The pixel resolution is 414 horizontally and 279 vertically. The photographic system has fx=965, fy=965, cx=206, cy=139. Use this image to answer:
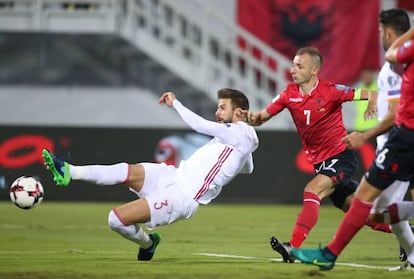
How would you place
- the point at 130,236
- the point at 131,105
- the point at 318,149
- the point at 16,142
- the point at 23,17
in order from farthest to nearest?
the point at 131,105
the point at 23,17
the point at 16,142
the point at 318,149
the point at 130,236

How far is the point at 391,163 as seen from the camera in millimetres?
7074

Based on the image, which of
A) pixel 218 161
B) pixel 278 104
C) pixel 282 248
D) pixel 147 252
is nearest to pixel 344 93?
pixel 278 104

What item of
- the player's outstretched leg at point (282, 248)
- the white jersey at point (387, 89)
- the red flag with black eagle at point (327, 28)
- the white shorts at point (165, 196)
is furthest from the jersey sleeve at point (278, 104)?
the red flag with black eagle at point (327, 28)

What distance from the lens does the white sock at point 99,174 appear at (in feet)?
26.3

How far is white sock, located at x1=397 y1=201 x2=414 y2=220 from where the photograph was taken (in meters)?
7.62

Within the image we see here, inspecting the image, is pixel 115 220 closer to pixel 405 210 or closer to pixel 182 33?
pixel 405 210

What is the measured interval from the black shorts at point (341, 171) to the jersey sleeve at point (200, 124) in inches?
50.9

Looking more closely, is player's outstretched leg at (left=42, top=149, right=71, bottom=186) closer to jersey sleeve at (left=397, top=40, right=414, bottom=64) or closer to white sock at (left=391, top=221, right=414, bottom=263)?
white sock at (left=391, top=221, right=414, bottom=263)

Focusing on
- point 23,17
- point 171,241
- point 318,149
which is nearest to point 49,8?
point 23,17

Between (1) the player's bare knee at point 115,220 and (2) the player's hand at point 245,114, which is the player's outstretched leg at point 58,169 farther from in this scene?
(2) the player's hand at point 245,114

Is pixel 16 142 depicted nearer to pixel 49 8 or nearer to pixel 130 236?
pixel 49 8

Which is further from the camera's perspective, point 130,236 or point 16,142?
point 16,142

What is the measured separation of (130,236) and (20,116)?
14.1 meters

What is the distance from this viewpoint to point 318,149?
9.38m
